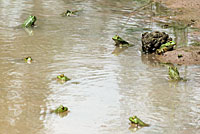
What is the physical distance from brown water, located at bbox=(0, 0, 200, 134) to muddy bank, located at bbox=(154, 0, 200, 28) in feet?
3.41

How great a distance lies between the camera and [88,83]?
19.2 feet

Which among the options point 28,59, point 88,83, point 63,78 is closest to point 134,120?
point 88,83

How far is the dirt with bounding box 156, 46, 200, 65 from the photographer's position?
703cm

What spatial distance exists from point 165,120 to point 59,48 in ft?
11.0

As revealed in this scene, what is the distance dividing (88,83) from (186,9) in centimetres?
677

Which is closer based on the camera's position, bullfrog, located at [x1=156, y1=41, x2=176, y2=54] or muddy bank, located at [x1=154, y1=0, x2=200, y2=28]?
bullfrog, located at [x1=156, y1=41, x2=176, y2=54]

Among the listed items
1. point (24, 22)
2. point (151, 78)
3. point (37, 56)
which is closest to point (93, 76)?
point (151, 78)

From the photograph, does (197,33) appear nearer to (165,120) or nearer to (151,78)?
(151,78)

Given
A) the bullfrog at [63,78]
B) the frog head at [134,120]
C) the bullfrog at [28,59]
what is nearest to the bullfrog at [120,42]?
the bullfrog at [28,59]

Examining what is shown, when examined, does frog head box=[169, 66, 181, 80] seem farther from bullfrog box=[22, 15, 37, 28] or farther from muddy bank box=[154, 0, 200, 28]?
bullfrog box=[22, 15, 37, 28]

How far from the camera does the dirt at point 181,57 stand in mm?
7027

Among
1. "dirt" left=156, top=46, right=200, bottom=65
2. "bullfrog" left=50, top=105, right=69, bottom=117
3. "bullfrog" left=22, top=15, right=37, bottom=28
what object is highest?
"bullfrog" left=22, top=15, right=37, bottom=28

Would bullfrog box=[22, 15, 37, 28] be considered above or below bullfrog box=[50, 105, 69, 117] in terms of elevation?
above

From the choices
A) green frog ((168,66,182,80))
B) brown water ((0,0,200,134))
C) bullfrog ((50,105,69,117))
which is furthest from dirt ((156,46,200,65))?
bullfrog ((50,105,69,117))
